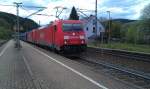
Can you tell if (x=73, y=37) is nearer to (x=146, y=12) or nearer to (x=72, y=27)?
(x=72, y=27)

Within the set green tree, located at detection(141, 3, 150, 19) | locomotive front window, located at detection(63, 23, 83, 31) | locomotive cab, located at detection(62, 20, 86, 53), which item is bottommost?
locomotive cab, located at detection(62, 20, 86, 53)

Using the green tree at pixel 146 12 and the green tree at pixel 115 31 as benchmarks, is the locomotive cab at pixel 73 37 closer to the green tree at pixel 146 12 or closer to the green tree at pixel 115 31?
the green tree at pixel 146 12

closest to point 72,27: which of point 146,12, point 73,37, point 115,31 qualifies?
point 73,37

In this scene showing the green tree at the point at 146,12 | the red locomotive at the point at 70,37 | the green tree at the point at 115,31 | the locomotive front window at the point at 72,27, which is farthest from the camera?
the green tree at the point at 115,31

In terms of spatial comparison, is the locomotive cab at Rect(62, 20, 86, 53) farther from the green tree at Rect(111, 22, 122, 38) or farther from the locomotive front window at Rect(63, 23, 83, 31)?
the green tree at Rect(111, 22, 122, 38)

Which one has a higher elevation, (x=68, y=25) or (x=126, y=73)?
(x=68, y=25)

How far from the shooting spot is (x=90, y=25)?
346 ft

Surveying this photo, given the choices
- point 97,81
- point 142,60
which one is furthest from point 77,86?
point 142,60

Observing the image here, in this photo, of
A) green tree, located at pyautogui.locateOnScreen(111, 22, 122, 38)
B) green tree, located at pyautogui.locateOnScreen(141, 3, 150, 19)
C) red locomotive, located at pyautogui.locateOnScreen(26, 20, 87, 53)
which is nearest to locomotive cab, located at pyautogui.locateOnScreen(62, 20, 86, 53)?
red locomotive, located at pyautogui.locateOnScreen(26, 20, 87, 53)

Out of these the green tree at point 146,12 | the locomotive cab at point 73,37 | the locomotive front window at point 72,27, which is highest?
the green tree at point 146,12

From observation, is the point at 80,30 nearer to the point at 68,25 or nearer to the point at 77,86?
the point at 68,25

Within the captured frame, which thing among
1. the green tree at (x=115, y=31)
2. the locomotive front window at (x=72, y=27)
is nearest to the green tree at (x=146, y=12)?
the green tree at (x=115, y=31)

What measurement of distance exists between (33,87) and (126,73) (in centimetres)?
699

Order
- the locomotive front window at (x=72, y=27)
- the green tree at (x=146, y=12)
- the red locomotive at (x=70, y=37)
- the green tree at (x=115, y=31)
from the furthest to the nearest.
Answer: the green tree at (x=115, y=31)
the green tree at (x=146, y=12)
the locomotive front window at (x=72, y=27)
the red locomotive at (x=70, y=37)
